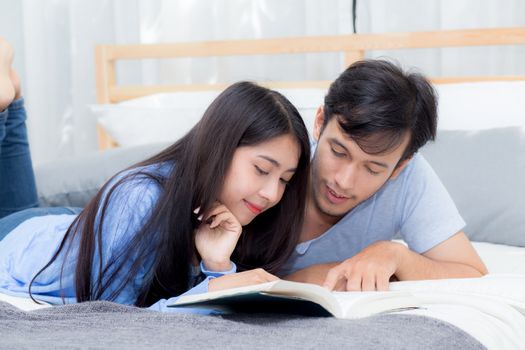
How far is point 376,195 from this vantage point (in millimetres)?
1676

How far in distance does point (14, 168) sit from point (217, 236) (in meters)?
0.82

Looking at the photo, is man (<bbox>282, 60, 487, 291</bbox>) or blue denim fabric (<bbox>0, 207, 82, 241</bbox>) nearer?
man (<bbox>282, 60, 487, 291</bbox>)

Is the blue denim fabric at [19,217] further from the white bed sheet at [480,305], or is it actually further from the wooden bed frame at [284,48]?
the wooden bed frame at [284,48]

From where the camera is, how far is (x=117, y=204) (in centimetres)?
136

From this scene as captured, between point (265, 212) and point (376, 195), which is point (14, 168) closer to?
point (265, 212)

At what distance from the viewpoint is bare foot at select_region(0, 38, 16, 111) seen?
1805mm

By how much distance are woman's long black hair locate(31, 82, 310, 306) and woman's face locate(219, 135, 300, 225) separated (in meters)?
0.01

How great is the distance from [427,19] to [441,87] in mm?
379

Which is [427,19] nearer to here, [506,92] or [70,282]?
[506,92]

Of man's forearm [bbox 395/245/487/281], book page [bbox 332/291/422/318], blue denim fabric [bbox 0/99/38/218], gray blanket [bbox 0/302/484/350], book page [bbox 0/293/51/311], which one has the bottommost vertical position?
man's forearm [bbox 395/245/487/281]

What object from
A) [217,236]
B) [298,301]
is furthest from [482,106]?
[298,301]

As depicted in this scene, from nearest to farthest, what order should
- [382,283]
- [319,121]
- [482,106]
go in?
[382,283] < [319,121] < [482,106]

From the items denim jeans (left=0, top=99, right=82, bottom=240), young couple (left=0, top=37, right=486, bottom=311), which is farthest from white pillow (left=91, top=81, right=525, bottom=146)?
young couple (left=0, top=37, right=486, bottom=311)

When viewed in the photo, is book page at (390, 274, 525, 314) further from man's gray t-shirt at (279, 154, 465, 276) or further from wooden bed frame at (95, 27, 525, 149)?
wooden bed frame at (95, 27, 525, 149)
